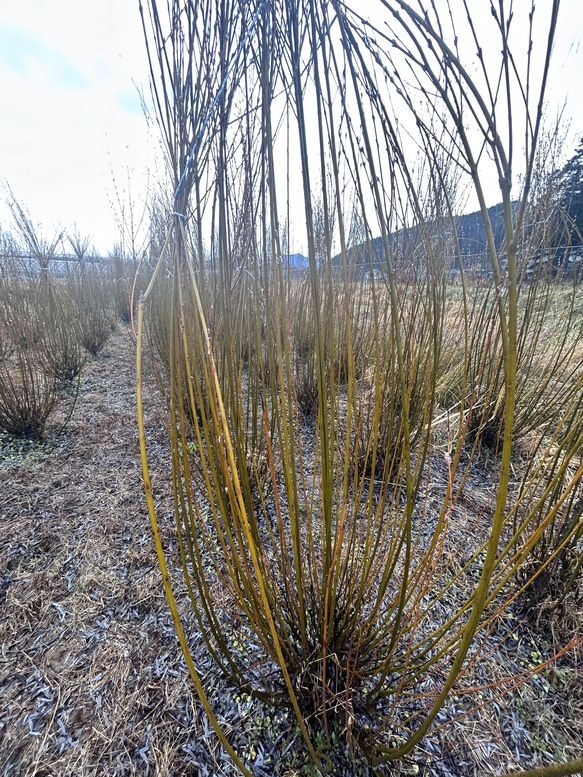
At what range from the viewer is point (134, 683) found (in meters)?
0.96

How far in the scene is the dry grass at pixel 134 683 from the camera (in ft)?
2.65

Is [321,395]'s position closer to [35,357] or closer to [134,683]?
[134,683]

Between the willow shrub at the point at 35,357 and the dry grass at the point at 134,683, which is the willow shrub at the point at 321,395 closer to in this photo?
the dry grass at the point at 134,683

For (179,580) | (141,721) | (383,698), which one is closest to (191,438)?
(179,580)

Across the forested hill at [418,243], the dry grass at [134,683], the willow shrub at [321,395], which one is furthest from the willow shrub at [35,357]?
the forested hill at [418,243]

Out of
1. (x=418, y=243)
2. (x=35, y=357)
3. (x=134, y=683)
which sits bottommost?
(x=134, y=683)

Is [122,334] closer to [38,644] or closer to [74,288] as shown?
[74,288]

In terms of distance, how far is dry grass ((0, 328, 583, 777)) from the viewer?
0.81 meters

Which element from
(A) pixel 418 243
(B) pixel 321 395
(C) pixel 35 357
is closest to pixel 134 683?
(B) pixel 321 395

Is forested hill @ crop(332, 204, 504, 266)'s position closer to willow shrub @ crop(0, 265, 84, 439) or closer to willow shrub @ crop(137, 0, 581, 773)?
willow shrub @ crop(137, 0, 581, 773)

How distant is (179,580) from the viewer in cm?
127

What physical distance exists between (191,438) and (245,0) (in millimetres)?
2002

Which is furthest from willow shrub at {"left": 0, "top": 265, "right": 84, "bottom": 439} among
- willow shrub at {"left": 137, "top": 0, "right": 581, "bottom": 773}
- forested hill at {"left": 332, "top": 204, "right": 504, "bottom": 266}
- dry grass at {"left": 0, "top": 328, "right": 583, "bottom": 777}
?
forested hill at {"left": 332, "top": 204, "right": 504, "bottom": 266}

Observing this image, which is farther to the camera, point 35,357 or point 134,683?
point 35,357
